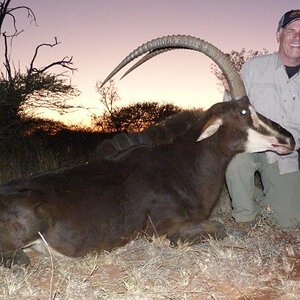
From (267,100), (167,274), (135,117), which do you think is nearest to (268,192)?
(267,100)

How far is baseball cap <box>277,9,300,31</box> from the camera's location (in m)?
4.75

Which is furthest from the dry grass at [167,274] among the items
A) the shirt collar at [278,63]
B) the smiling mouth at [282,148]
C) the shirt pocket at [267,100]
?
the shirt collar at [278,63]

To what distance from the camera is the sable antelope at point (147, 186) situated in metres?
3.42

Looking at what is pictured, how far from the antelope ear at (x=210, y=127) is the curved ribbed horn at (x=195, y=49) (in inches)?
13.5

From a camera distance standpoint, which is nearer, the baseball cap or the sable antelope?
the sable antelope

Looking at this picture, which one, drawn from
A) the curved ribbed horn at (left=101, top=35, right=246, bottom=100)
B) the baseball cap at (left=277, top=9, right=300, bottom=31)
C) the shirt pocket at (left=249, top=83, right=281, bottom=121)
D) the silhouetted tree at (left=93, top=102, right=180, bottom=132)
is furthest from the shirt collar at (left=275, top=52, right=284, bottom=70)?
the silhouetted tree at (left=93, top=102, right=180, bottom=132)

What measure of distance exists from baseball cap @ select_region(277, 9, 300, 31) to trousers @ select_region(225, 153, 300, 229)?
1.27m

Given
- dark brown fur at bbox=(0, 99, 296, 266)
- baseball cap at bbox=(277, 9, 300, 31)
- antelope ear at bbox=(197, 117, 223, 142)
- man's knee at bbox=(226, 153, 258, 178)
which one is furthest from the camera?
man's knee at bbox=(226, 153, 258, 178)

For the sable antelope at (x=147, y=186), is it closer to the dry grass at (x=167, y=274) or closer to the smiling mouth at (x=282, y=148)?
the smiling mouth at (x=282, y=148)

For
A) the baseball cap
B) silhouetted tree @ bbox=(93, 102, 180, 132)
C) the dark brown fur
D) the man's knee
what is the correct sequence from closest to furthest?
the dark brown fur < the baseball cap < the man's knee < silhouetted tree @ bbox=(93, 102, 180, 132)

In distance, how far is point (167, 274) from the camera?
10.6 feet

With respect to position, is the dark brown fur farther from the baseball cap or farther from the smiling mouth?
the baseball cap

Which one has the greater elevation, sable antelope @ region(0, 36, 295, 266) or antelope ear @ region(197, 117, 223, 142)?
antelope ear @ region(197, 117, 223, 142)

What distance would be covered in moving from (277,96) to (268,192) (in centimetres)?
98
